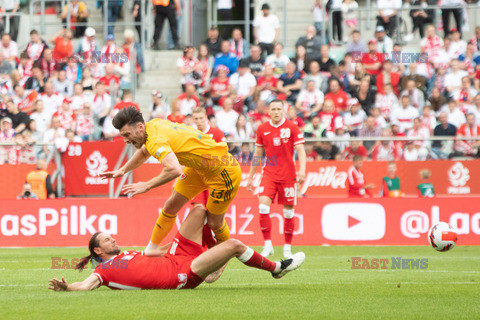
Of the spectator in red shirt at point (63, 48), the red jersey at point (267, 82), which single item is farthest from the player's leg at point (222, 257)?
the spectator in red shirt at point (63, 48)

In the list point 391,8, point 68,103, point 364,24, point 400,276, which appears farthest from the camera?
point 364,24

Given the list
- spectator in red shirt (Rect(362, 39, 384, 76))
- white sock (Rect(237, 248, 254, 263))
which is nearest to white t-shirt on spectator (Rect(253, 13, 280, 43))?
spectator in red shirt (Rect(362, 39, 384, 76))

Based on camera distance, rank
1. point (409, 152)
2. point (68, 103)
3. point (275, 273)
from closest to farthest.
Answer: point (275, 273) → point (409, 152) → point (68, 103)

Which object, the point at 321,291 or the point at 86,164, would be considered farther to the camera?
the point at 86,164

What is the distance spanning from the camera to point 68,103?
68.0 feet

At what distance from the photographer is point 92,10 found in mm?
25984

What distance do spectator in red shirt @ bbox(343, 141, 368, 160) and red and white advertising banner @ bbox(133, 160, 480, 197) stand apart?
159mm

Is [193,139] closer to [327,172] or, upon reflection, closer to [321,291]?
[321,291]

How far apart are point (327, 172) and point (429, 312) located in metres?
9.63

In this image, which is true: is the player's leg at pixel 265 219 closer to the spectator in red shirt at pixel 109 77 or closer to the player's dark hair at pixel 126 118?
the player's dark hair at pixel 126 118

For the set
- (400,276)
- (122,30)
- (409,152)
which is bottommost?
(400,276)

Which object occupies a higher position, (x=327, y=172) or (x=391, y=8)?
(x=391, y=8)

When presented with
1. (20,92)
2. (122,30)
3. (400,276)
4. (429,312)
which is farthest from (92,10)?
(429,312)

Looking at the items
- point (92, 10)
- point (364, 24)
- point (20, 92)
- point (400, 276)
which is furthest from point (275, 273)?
point (92, 10)
